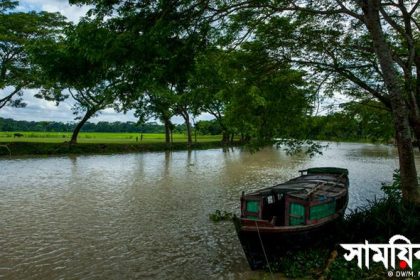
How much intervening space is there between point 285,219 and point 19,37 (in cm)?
3652

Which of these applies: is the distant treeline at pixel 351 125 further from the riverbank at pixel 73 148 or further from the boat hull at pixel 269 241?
the riverbank at pixel 73 148

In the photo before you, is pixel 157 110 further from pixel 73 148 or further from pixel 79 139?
pixel 79 139

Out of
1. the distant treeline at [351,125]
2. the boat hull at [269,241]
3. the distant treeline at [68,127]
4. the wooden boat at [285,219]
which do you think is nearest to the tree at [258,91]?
the distant treeline at [351,125]

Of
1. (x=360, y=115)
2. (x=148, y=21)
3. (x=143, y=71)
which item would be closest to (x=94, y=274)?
(x=143, y=71)

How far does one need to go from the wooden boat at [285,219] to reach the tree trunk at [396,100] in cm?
209

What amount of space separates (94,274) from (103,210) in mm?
7262

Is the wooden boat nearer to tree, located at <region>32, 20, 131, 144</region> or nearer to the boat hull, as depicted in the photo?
the boat hull

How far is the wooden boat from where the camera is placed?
8.70 m

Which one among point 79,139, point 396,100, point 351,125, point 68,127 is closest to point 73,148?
point 79,139

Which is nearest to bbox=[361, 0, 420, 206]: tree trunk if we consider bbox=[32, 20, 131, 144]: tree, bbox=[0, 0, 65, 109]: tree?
bbox=[32, 20, 131, 144]: tree

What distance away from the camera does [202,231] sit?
1266 centimetres

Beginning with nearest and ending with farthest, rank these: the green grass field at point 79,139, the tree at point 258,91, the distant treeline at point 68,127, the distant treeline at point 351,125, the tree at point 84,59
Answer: the tree at point 84,59 < the tree at point 258,91 < the distant treeline at point 351,125 < the green grass field at point 79,139 < the distant treeline at point 68,127

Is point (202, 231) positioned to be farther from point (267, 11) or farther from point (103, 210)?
point (267, 11)

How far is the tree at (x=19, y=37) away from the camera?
1380 inches
